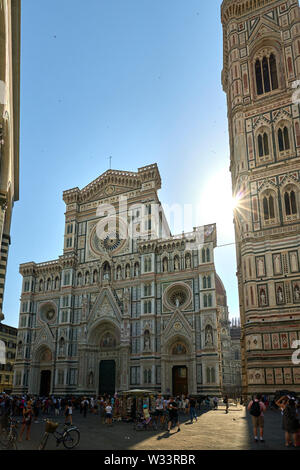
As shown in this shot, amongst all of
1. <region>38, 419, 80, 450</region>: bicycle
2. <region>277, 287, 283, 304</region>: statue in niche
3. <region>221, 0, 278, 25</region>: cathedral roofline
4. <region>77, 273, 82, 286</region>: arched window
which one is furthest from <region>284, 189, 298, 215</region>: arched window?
<region>38, 419, 80, 450</region>: bicycle

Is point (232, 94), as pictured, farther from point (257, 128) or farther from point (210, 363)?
point (210, 363)

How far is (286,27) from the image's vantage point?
3741 cm

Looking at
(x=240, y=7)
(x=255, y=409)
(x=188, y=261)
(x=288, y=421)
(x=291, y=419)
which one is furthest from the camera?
(x=240, y=7)

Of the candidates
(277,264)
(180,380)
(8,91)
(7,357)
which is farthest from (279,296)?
(7,357)

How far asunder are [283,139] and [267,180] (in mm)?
4259

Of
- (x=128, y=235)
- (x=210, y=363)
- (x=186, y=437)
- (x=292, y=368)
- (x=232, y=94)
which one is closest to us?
(x=186, y=437)

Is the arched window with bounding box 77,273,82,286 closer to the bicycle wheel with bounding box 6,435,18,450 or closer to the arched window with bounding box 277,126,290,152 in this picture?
the arched window with bounding box 277,126,290,152

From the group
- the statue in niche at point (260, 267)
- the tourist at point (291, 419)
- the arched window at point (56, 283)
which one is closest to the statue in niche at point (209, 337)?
the statue in niche at point (260, 267)

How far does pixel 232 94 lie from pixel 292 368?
27.1 m

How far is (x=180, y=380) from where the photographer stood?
116ft

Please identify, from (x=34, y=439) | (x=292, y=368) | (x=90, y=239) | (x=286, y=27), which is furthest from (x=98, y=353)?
(x=286, y=27)

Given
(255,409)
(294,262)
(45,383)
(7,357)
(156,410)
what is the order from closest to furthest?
(255,409), (156,410), (294,262), (45,383), (7,357)

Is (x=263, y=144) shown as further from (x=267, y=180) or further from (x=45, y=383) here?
(x=45, y=383)

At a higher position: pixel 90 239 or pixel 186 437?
pixel 90 239
